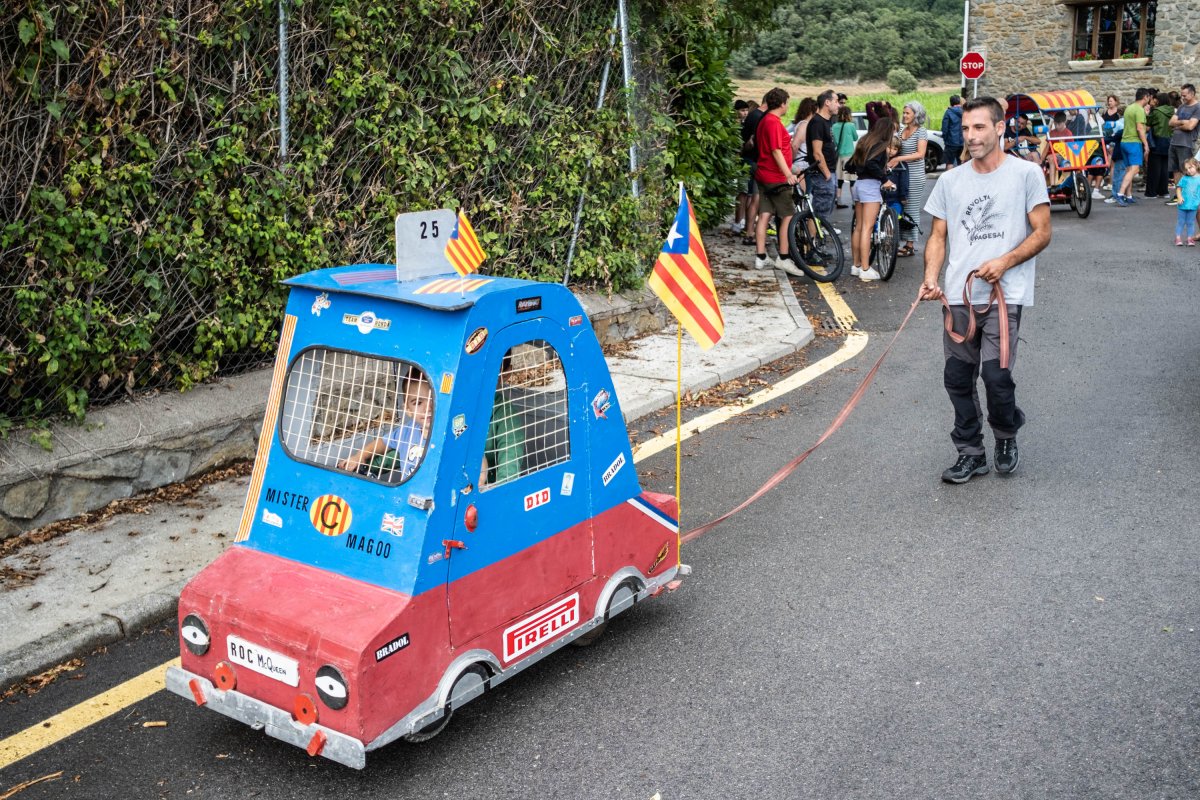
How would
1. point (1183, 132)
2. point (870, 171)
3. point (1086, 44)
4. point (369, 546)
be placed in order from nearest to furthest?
point (369, 546)
point (870, 171)
point (1183, 132)
point (1086, 44)

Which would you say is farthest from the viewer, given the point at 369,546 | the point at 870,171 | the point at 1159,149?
the point at 1159,149

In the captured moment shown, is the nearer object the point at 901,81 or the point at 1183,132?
the point at 1183,132

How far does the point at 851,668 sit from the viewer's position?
4598 millimetres

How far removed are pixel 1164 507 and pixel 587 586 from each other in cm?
342

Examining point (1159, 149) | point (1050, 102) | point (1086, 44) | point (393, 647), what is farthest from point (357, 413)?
point (1086, 44)

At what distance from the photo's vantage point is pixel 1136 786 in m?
3.75

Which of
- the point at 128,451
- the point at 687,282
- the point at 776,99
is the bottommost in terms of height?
the point at 128,451

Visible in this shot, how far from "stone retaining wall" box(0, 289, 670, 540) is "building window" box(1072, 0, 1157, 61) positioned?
1164 inches

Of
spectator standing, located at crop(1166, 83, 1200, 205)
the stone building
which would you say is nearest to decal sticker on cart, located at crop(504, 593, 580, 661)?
spectator standing, located at crop(1166, 83, 1200, 205)

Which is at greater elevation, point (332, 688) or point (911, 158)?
point (911, 158)

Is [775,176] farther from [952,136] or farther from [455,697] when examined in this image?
[952,136]

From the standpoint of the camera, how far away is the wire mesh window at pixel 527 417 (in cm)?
414

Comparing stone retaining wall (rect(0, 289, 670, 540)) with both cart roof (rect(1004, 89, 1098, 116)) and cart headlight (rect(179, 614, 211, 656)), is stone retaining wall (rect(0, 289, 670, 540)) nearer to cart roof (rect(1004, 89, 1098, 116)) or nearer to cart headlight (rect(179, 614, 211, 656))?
cart headlight (rect(179, 614, 211, 656))

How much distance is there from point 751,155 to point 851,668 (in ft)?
34.5
